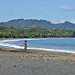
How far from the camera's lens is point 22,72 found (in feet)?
37.4

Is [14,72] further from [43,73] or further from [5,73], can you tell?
[43,73]

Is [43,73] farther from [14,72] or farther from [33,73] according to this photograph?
[14,72]

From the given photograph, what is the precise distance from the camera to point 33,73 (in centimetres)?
1116

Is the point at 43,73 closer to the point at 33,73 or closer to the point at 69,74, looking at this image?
the point at 33,73

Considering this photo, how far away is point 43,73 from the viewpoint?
439 inches

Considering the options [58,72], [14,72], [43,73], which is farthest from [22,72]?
[58,72]

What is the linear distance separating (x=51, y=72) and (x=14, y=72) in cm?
205

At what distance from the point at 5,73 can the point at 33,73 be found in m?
1.51

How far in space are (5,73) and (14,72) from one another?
0.55 metres

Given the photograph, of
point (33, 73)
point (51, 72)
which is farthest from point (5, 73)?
point (51, 72)

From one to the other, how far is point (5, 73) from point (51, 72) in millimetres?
2528

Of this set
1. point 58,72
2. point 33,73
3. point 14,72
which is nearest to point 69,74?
point 58,72

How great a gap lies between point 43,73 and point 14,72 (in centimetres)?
161

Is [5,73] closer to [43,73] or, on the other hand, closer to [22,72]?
[22,72]
